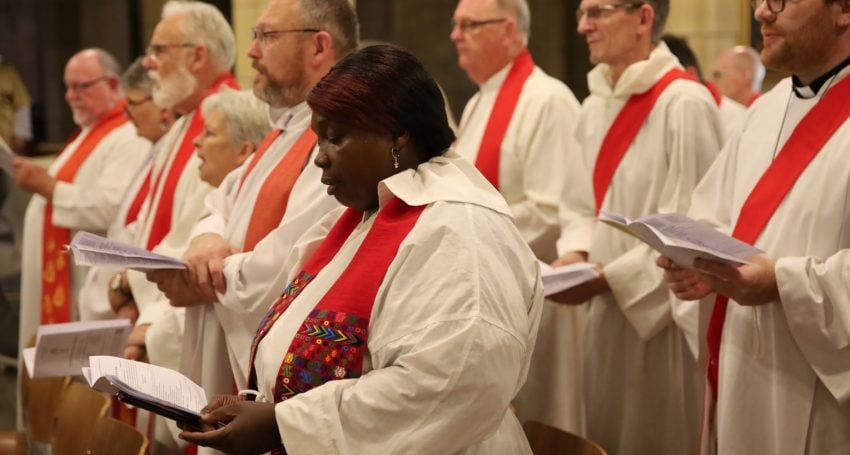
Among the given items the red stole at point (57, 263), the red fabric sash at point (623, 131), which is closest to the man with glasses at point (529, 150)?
the red fabric sash at point (623, 131)

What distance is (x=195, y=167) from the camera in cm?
512

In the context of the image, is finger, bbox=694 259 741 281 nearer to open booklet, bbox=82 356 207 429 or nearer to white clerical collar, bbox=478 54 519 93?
open booklet, bbox=82 356 207 429

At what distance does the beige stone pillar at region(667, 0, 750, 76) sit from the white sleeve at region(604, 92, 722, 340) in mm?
4040

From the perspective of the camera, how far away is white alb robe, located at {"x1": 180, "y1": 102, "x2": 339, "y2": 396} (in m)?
3.72

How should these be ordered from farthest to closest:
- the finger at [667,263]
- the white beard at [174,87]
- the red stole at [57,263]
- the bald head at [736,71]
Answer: the bald head at [736,71]
the red stole at [57,263]
the white beard at [174,87]
the finger at [667,263]

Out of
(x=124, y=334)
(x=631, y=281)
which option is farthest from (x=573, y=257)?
(x=124, y=334)

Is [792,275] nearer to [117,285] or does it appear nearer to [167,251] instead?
[167,251]

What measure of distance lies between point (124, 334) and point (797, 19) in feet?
7.04

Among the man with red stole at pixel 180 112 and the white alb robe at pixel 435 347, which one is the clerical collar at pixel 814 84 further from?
the man with red stole at pixel 180 112

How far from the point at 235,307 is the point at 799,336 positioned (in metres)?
1.49

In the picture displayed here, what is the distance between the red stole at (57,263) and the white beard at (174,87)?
4.59 ft

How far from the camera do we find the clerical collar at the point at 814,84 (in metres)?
3.60

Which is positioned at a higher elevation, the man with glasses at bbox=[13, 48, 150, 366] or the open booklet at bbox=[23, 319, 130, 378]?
the open booklet at bbox=[23, 319, 130, 378]

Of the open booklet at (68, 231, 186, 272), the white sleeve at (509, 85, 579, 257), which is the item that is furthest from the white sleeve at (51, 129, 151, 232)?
the open booklet at (68, 231, 186, 272)
